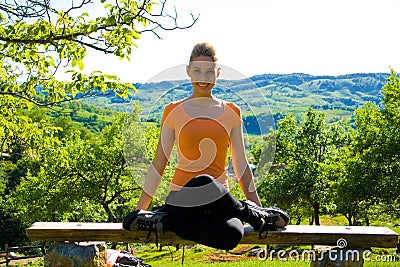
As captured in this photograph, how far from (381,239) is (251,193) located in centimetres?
135

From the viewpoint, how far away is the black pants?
3795mm

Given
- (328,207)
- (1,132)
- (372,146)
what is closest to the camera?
(1,132)

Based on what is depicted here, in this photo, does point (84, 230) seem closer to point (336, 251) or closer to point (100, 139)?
point (336, 251)

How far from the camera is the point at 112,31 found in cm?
696

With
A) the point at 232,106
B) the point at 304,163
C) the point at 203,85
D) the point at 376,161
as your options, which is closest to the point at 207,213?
the point at 232,106

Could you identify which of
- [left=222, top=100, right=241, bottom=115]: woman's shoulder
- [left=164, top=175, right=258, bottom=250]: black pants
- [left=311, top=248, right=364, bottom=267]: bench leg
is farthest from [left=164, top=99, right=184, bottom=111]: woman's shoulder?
[left=311, top=248, right=364, bottom=267]: bench leg

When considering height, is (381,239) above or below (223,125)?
below

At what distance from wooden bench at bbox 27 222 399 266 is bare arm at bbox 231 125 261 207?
14.1 inches

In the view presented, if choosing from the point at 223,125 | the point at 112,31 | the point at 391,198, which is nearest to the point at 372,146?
the point at 391,198

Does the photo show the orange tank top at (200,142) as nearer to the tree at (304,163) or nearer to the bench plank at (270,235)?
the bench plank at (270,235)

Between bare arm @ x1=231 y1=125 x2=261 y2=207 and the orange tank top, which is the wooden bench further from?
the orange tank top

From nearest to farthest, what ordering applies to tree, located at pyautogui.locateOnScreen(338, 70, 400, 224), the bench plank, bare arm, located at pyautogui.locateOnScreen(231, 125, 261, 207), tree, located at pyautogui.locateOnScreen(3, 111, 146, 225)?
1. bare arm, located at pyautogui.locateOnScreen(231, 125, 261, 207)
2. the bench plank
3. tree, located at pyautogui.locateOnScreen(338, 70, 400, 224)
4. tree, located at pyautogui.locateOnScreen(3, 111, 146, 225)

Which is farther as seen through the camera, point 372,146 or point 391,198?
point 372,146

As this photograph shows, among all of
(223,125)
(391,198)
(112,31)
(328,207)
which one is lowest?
(328,207)
